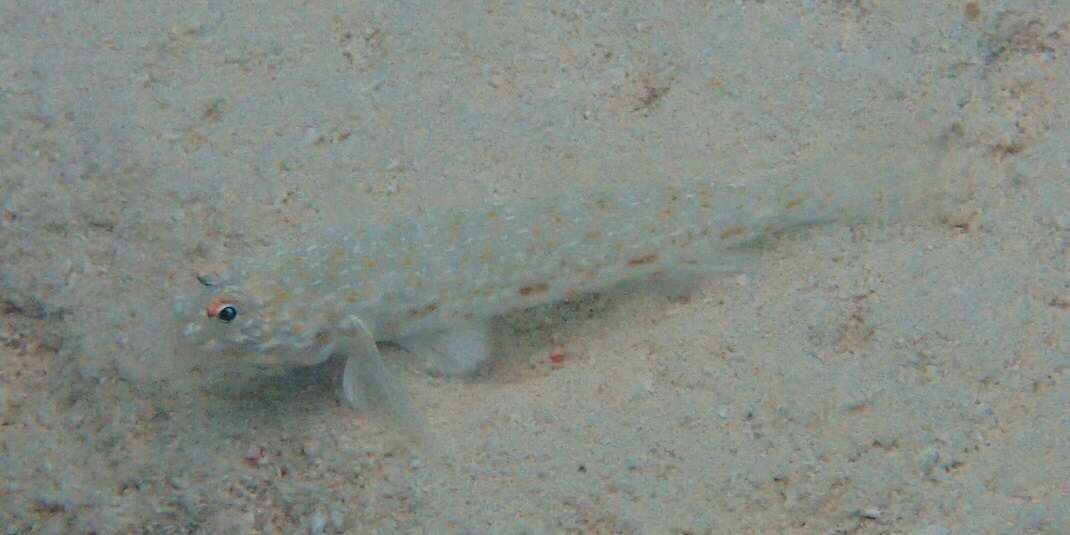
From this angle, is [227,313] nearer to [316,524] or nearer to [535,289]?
[316,524]

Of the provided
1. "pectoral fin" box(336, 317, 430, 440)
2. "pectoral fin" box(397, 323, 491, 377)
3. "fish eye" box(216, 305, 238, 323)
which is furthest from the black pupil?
"pectoral fin" box(397, 323, 491, 377)

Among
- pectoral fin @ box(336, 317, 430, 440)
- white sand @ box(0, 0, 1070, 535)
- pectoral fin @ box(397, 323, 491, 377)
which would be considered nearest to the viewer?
white sand @ box(0, 0, 1070, 535)

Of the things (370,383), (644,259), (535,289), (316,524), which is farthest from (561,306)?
(316,524)

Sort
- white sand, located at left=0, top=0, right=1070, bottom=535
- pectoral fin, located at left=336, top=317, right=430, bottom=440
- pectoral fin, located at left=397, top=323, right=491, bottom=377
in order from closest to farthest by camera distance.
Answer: white sand, located at left=0, top=0, right=1070, bottom=535, pectoral fin, located at left=336, top=317, right=430, bottom=440, pectoral fin, located at left=397, top=323, right=491, bottom=377

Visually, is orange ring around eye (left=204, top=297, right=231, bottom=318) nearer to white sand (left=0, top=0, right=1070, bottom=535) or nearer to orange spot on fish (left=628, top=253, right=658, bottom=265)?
white sand (left=0, top=0, right=1070, bottom=535)

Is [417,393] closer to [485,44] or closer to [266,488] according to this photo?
[266,488]

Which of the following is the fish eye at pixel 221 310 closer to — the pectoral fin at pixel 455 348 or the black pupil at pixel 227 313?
the black pupil at pixel 227 313

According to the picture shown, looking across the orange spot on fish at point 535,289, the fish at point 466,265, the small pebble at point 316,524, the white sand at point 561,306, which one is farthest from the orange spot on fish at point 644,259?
the small pebble at point 316,524
